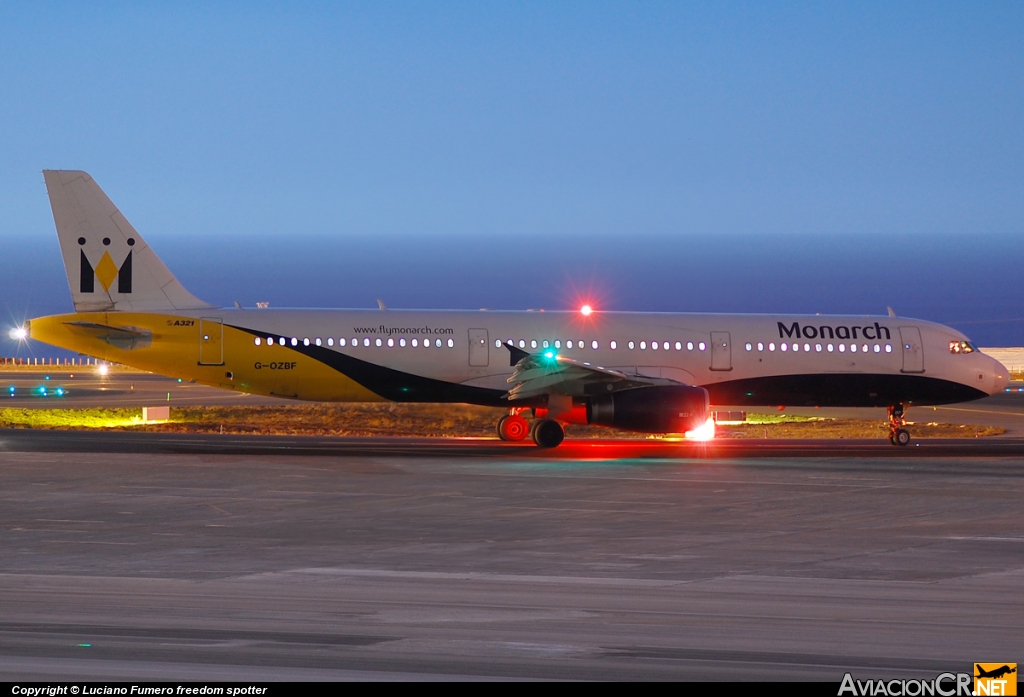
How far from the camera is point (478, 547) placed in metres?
19.5

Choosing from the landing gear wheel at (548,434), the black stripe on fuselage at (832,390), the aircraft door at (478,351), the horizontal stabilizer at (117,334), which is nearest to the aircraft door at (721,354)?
the black stripe on fuselage at (832,390)

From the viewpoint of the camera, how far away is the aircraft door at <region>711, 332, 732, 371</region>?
3691 cm

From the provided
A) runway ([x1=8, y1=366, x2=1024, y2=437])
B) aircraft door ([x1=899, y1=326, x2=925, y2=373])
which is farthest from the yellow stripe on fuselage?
aircraft door ([x1=899, y1=326, x2=925, y2=373])

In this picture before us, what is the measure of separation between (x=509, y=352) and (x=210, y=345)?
8089 mm

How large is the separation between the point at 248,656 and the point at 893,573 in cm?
928

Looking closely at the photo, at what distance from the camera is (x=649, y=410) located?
33.2 m

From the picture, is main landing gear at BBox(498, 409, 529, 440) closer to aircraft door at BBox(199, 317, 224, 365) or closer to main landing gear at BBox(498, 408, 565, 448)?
main landing gear at BBox(498, 408, 565, 448)

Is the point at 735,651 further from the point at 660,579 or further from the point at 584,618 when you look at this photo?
the point at 660,579

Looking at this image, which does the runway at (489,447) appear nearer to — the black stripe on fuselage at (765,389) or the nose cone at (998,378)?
the black stripe on fuselage at (765,389)

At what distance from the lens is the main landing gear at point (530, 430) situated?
115 feet

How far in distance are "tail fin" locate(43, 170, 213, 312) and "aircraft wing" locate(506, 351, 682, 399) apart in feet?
29.8

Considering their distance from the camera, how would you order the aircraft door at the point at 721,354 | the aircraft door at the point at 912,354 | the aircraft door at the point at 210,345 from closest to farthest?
the aircraft door at the point at 210,345
the aircraft door at the point at 721,354
the aircraft door at the point at 912,354

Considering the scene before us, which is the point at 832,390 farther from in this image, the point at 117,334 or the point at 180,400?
the point at 180,400

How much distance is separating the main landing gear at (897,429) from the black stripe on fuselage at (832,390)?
22cm
